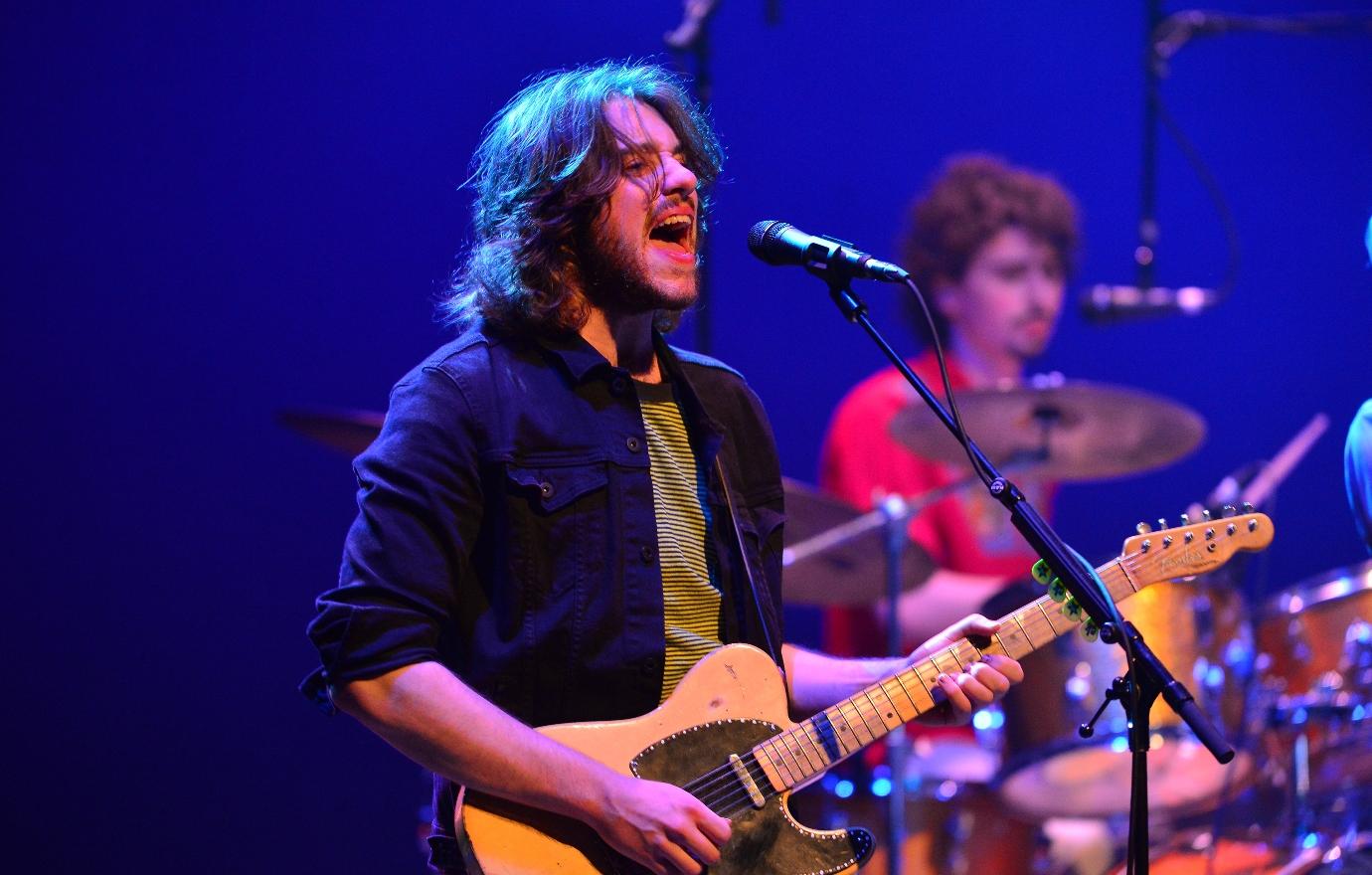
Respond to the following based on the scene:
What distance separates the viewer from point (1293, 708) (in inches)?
168

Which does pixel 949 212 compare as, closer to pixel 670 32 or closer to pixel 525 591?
pixel 670 32

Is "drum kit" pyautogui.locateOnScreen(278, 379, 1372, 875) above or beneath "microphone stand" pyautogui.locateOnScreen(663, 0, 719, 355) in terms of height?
beneath

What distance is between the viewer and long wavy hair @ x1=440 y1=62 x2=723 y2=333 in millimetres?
2545

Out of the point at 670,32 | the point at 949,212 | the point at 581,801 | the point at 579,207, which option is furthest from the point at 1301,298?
the point at 581,801

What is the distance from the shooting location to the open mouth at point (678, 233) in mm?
2631

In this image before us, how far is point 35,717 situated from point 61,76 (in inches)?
77.2

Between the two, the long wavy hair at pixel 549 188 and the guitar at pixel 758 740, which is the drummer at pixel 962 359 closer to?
the guitar at pixel 758 740

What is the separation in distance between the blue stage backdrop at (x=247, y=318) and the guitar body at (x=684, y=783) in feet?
8.10

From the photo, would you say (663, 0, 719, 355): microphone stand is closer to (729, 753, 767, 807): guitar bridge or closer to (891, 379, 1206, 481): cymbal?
(891, 379, 1206, 481): cymbal

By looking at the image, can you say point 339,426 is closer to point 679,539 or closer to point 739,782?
point 679,539

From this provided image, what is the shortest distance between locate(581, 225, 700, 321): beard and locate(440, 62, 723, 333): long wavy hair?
3 cm

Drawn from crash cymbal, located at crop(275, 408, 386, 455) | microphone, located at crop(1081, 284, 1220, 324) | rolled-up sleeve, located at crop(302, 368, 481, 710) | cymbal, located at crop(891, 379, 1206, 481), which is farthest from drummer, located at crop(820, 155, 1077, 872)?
rolled-up sleeve, located at crop(302, 368, 481, 710)

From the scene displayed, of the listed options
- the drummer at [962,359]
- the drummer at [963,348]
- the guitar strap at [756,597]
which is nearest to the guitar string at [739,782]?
the guitar strap at [756,597]

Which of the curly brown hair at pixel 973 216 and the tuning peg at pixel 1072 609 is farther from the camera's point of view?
the curly brown hair at pixel 973 216
